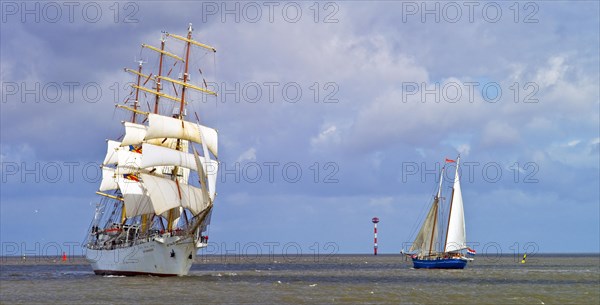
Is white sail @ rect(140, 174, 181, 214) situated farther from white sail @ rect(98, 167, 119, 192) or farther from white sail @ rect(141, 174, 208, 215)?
white sail @ rect(98, 167, 119, 192)

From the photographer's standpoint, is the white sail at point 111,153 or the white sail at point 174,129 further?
the white sail at point 111,153

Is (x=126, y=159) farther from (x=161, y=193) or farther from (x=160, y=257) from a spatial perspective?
(x=160, y=257)

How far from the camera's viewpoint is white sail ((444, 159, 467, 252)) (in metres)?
135

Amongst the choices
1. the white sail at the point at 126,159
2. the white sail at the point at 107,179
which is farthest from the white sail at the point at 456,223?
the white sail at the point at 107,179

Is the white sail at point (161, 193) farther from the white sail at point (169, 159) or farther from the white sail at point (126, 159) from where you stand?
the white sail at point (126, 159)

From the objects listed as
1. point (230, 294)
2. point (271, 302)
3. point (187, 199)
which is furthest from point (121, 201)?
point (271, 302)

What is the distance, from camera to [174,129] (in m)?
112

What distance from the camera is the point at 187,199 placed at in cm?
11175

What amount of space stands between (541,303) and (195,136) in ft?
191

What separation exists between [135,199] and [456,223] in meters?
50.0

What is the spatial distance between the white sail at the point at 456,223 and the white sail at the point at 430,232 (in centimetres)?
231

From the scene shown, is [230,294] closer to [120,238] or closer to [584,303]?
[584,303]

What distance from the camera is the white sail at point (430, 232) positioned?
13650 centimetres

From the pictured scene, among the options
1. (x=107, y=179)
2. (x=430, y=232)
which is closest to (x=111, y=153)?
(x=107, y=179)
